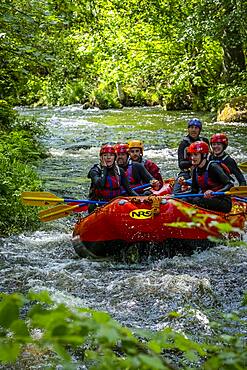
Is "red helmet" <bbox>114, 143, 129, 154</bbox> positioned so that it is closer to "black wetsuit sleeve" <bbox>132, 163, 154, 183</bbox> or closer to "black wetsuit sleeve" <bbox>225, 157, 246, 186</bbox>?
"black wetsuit sleeve" <bbox>132, 163, 154, 183</bbox>

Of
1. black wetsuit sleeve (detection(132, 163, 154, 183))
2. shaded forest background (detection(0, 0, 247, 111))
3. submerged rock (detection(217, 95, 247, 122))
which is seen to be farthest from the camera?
submerged rock (detection(217, 95, 247, 122))

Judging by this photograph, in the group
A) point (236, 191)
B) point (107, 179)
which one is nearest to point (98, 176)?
point (107, 179)

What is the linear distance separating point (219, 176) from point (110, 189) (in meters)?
1.52

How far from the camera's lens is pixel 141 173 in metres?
8.60

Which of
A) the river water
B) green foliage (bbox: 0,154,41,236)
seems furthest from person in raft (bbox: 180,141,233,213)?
green foliage (bbox: 0,154,41,236)

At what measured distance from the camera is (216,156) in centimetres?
820

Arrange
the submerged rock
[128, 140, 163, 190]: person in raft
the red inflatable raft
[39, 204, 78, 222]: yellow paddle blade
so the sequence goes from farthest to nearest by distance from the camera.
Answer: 1. the submerged rock
2. [128, 140, 163, 190]: person in raft
3. [39, 204, 78, 222]: yellow paddle blade
4. the red inflatable raft

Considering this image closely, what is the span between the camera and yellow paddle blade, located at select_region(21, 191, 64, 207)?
7285 millimetres

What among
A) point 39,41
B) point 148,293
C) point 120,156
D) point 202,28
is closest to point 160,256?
point 148,293

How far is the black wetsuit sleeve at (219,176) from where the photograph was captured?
23.5 ft

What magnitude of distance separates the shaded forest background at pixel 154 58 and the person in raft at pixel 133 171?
4.07ft

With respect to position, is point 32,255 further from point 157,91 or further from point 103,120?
point 157,91

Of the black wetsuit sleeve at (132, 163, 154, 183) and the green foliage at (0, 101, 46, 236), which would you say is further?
the black wetsuit sleeve at (132, 163, 154, 183)

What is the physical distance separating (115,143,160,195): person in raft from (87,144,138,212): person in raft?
0.66 meters
